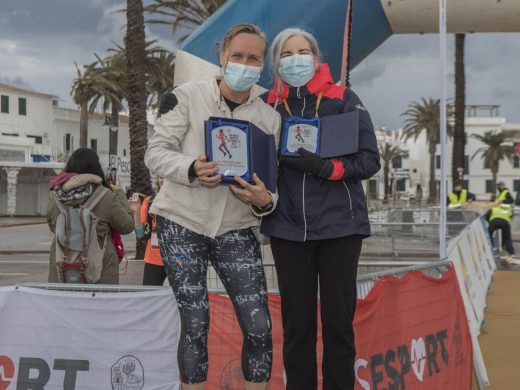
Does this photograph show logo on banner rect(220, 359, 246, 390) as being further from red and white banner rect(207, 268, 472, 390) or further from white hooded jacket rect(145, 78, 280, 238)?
white hooded jacket rect(145, 78, 280, 238)

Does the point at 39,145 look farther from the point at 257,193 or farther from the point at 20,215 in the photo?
the point at 257,193

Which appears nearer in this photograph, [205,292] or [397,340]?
[205,292]

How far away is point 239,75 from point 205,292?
40.4 inches

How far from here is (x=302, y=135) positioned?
115 inches

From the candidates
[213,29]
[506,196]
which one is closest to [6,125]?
[506,196]

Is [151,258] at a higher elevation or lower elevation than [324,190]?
A: lower

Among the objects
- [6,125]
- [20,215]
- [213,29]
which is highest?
[6,125]

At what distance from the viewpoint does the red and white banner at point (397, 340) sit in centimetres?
355

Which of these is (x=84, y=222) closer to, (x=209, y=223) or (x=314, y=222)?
(x=209, y=223)

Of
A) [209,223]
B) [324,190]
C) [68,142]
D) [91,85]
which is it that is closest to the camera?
[209,223]

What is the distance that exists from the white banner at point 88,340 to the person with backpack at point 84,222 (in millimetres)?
683

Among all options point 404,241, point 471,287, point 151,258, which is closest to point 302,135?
point 151,258

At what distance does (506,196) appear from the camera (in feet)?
50.2

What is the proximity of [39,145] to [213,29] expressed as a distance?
49.8 metres
